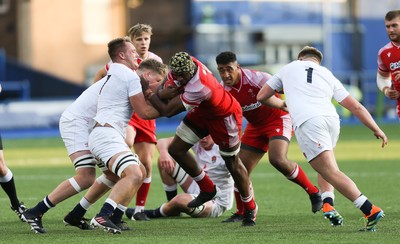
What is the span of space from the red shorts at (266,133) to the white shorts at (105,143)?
2.45 m

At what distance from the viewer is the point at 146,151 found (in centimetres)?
1291

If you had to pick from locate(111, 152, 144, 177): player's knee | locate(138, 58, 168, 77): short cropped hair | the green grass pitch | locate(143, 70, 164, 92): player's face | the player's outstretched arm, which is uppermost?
locate(138, 58, 168, 77): short cropped hair

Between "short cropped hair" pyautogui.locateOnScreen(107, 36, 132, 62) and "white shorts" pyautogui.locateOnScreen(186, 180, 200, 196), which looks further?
"white shorts" pyautogui.locateOnScreen(186, 180, 200, 196)

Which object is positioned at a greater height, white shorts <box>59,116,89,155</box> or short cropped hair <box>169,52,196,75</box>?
short cropped hair <box>169,52,196,75</box>

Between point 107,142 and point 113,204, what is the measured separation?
64cm

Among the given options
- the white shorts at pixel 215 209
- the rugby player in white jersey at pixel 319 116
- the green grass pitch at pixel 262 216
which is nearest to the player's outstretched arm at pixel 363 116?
the rugby player in white jersey at pixel 319 116

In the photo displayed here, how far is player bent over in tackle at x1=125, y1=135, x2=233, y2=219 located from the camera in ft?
41.0

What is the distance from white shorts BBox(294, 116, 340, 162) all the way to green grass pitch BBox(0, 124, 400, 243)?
847 millimetres

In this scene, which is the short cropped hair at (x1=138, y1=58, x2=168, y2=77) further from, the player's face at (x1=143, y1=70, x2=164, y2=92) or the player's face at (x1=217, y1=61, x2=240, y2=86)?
the player's face at (x1=217, y1=61, x2=240, y2=86)

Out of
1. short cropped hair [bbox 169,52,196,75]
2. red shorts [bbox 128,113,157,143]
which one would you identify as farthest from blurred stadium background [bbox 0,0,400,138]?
short cropped hair [bbox 169,52,196,75]

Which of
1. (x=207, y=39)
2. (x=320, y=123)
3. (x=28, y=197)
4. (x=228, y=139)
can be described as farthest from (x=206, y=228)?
(x=207, y=39)

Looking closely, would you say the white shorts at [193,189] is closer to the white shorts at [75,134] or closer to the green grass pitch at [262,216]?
the green grass pitch at [262,216]

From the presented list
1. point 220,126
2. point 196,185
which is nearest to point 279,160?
point 196,185

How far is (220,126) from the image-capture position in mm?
11367
